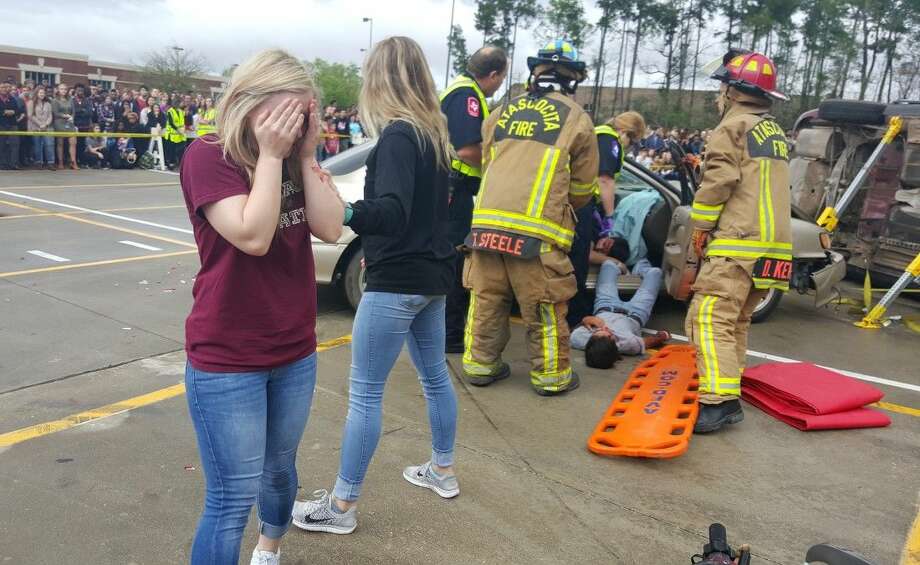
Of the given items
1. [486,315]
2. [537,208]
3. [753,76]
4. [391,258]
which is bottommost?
[486,315]

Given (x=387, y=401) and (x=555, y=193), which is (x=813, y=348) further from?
(x=387, y=401)

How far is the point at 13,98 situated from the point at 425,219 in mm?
16211

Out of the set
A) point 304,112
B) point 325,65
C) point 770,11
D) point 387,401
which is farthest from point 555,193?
point 325,65

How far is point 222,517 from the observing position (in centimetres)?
204

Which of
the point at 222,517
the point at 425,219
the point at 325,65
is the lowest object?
the point at 222,517

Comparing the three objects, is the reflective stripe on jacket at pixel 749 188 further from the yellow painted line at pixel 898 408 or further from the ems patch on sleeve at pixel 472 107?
the ems patch on sleeve at pixel 472 107

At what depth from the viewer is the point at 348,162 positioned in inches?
245

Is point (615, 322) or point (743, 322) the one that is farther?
point (615, 322)

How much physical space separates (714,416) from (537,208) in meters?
1.50

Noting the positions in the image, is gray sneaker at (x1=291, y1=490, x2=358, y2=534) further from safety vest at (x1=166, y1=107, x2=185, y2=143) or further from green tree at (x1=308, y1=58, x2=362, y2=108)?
green tree at (x1=308, y1=58, x2=362, y2=108)

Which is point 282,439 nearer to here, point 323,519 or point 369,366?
point 369,366

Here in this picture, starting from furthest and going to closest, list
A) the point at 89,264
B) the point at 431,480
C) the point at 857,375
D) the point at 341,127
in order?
the point at 341,127 → the point at 89,264 → the point at 857,375 → the point at 431,480

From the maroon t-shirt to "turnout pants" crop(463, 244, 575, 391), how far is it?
231 cm

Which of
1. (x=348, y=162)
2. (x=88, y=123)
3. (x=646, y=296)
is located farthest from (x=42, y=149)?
(x=646, y=296)
